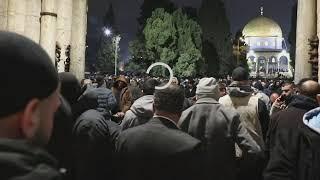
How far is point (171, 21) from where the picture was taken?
58.5 metres

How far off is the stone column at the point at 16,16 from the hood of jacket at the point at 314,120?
11.3 m

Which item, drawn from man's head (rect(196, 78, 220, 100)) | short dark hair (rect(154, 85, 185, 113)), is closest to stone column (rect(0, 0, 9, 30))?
man's head (rect(196, 78, 220, 100))

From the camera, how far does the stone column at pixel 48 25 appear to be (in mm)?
16156

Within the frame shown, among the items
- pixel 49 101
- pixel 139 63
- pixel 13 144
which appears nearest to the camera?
pixel 13 144

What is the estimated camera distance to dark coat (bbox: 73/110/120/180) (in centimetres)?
541

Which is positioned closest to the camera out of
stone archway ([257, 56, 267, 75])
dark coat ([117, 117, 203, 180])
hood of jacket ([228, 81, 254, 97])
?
dark coat ([117, 117, 203, 180])

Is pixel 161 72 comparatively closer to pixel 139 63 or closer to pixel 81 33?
pixel 139 63

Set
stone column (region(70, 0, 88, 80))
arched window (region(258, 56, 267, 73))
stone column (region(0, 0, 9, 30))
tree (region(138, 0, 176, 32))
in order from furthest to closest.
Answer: arched window (region(258, 56, 267, 73)) → tree (region(138, 0, 176, 32)) → stone column (region(70, 0, 88, 80)) → stone column (region(0, 0, 9, 30))

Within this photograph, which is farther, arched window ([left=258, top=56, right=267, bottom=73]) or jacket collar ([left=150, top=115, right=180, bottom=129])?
arched window ([left=258, top=56, right=267, bottom=73])

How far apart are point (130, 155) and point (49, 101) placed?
2.19 meters

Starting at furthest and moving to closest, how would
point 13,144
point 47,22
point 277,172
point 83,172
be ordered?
point 47,22
point 83,172
point 277,172
point 13,144

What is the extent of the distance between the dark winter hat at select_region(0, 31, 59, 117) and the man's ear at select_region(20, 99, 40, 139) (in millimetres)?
15

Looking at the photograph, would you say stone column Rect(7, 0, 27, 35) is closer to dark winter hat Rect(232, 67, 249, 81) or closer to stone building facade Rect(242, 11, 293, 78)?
dark winter hat Rect(232, 67, 249, 81)

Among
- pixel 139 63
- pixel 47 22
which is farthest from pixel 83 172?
pixel 139 63
